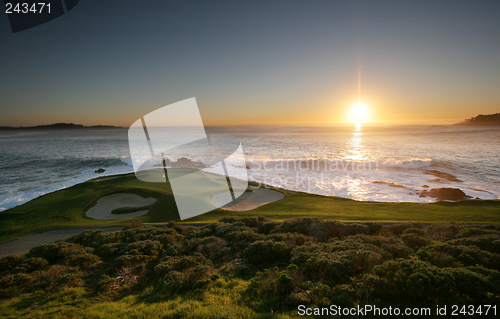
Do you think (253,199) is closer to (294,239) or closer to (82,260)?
(294,239)

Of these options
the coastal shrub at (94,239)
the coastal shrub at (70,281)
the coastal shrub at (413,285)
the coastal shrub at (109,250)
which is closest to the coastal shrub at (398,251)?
the coastal shrub at (413,285)

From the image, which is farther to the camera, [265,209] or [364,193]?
[364,193]

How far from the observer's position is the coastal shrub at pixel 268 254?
9.02 m

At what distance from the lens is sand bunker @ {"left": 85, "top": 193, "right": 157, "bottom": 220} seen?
20.4m

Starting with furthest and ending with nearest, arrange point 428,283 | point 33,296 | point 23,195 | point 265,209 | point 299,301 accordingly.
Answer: point 23,195
point 265,209
point 33,296
point 299,301
point 428,283

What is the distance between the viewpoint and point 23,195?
28.6 metres

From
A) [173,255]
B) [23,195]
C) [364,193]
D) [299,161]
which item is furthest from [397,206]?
[23,195]

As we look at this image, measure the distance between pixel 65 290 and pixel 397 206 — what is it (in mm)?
23968

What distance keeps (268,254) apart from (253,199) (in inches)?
645

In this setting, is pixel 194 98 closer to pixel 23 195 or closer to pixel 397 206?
pixel 397 206

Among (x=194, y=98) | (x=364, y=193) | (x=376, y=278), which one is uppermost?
(x=194, y=98)

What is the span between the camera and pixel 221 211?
2088 cm

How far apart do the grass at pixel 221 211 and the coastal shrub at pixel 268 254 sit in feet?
28.8

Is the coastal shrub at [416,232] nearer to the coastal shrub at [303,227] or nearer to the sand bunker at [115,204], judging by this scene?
the coastal shrub at [303,227]
